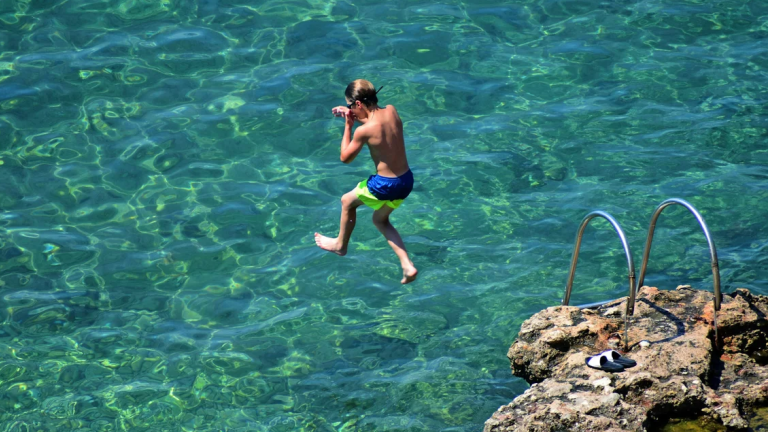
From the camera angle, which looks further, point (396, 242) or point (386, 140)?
point (396, 242)

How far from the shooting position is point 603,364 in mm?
5781

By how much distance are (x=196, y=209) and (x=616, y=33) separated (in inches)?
285

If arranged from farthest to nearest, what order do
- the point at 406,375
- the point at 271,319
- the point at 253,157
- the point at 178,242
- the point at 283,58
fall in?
the point at 283,58
the point at 253,157
the point at 178,242
the point at 271,319
the point at 406,375

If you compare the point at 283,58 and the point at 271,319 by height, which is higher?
the point at 283,58

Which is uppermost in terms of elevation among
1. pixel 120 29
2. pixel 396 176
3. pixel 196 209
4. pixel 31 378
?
pixel 396 176

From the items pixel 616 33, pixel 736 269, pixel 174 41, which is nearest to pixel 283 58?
pixel 174 41

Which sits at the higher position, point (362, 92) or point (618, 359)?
point (362, 92)

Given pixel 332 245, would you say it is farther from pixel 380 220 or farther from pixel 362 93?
pixel 362 93

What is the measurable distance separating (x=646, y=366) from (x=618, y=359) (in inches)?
7.6

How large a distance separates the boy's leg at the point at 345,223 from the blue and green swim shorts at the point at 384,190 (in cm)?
12

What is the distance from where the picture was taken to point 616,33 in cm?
1291

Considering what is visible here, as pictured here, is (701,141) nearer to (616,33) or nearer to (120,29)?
(616,33)

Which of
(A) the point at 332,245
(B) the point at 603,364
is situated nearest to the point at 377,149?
(A) the point at 332,245

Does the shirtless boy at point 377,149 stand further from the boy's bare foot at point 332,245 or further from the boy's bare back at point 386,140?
the boy's bare foot at point 332,245
